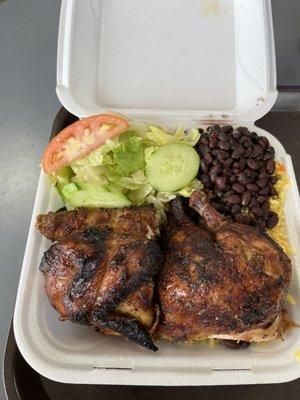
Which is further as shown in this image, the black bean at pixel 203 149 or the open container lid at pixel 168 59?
the open container lid at pixel 168 59

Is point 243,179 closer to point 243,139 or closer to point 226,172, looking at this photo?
point 226,172

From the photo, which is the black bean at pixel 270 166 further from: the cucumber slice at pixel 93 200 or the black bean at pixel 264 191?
the cucumber slice at pixel 93 200

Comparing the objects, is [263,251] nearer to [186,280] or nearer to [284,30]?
[186,280]

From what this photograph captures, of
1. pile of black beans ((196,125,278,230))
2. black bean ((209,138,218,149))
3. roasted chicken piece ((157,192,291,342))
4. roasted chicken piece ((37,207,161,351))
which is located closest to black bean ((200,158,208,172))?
pile of black beans ((196,125,278,230))

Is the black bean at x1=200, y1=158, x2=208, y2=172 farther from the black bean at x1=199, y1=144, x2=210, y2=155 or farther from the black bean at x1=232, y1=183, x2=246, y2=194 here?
the black bean at x1=232, y1=183, x2=246, y2=194

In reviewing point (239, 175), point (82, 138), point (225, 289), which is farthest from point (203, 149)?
point (225, 289)

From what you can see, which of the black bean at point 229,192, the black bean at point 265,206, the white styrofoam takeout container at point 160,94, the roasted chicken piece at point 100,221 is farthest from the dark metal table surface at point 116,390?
the black bean at point 229,192

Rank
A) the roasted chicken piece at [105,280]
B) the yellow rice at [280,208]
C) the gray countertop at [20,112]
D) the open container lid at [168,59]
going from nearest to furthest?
1. the roasted chicken piece at [105,280]
2. the yellow rice at [280,208]
3. the open container lid at [168,59]
4. the gray countertop at [20,112]
